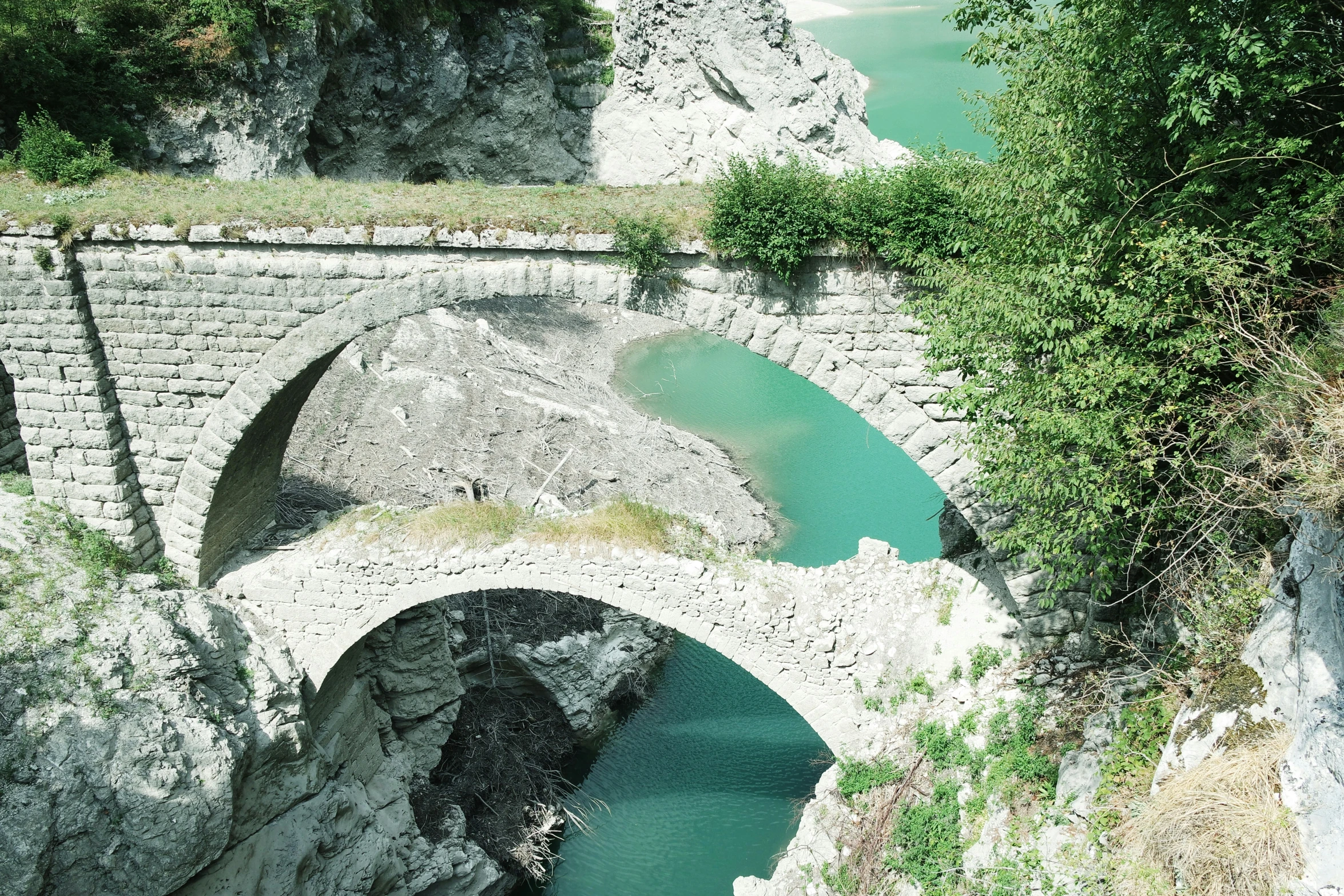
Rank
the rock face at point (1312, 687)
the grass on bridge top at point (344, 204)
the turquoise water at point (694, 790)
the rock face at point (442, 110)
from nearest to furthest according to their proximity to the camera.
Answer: the rock face at point (1312, 687), the grass on bridge top at point (344, 204), the turquoise water at point (694, 790), the rock face at point (442, 110)

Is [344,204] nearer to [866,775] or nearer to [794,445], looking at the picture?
[866,775]

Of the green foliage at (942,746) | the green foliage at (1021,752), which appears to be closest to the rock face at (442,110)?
the green foliage at (942,746)

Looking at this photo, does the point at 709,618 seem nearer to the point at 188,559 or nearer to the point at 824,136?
the point at 188,559

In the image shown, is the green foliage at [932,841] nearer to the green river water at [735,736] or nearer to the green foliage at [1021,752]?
the green foliage at [1021,752]

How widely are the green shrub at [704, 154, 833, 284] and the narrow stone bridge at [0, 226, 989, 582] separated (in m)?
0.18

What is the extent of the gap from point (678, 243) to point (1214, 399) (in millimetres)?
3283

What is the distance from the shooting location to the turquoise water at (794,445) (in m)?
14.6

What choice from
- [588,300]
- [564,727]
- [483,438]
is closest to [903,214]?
[588,300]

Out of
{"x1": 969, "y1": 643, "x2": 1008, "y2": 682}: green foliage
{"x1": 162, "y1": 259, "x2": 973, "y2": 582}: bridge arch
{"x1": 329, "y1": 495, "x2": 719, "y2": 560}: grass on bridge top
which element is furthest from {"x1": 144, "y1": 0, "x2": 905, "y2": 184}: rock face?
{"x1": 969, "y1": 643, "x2": 1008, "y2": 682}: green foliage

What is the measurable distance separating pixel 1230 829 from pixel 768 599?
3723mm

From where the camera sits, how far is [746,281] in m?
5.96

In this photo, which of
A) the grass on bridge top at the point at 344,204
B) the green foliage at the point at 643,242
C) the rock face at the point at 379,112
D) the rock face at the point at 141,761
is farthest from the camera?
the rock face at the point at 379,112

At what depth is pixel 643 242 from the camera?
5.88 metres

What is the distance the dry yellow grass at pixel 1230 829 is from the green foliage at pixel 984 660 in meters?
2.56
